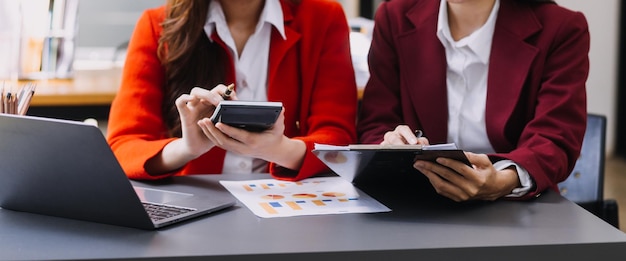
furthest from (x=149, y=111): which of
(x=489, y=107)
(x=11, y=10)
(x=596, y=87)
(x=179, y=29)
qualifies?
(x=596, y=87)

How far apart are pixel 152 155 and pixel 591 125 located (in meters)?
1.02

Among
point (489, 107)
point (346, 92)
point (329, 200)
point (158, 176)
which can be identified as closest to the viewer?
point (329, 200)

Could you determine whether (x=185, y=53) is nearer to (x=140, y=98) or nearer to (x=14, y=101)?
(x=140, y=98)

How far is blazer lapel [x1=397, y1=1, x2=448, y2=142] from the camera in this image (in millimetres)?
1781

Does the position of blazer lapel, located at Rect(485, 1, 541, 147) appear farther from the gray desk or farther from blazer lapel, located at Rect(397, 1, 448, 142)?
the gray desk

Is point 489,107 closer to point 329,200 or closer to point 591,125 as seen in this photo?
point 591,125

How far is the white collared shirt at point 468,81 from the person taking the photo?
1.75 meters

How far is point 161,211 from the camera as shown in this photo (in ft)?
4.22

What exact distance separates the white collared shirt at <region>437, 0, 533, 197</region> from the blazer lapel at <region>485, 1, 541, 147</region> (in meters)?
0.03

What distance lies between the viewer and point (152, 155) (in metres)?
Result: 1.60

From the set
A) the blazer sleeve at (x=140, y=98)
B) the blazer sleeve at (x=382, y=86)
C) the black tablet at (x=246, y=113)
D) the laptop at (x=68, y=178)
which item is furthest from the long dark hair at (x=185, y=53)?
the laptop at (x=68, y=178)

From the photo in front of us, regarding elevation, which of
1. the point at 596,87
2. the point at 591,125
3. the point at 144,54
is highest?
the point at 144,54

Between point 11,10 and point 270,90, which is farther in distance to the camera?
point 11,10

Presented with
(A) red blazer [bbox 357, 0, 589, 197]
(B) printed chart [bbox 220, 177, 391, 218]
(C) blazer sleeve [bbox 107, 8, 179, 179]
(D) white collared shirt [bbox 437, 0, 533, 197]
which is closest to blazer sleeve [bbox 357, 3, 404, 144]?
(A) red blazer [bbox 357, 0, 589, 197]
